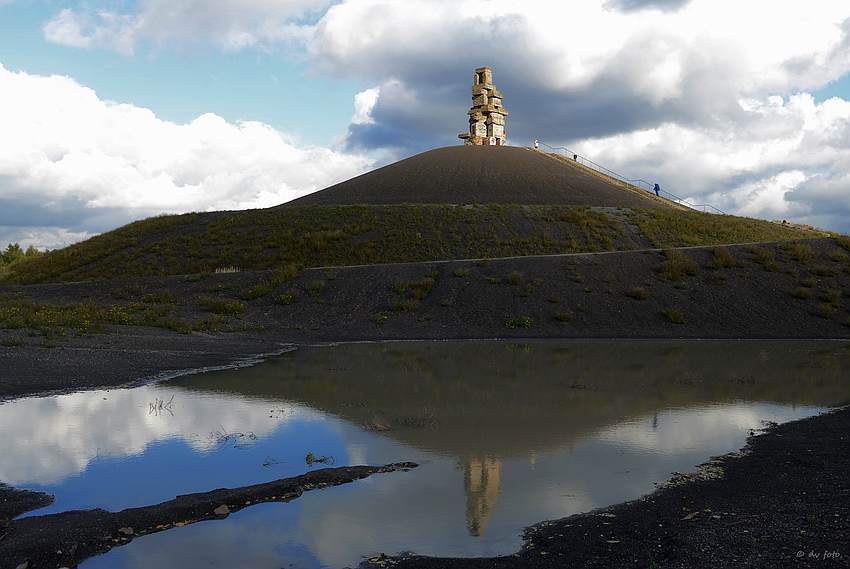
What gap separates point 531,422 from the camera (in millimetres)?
13180

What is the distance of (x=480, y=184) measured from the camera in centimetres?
7400

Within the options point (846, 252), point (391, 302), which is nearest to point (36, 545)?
point (391, 302)

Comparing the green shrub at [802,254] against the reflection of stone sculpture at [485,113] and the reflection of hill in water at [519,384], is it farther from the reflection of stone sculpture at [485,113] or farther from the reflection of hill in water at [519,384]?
the reflection of stone sculpture at [485,113]

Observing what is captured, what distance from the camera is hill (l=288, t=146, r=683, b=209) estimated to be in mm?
69438

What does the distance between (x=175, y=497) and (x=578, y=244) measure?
4718 centimetres

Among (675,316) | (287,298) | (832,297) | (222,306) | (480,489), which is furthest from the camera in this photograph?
(287,298)

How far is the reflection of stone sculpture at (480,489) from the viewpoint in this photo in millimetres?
7785

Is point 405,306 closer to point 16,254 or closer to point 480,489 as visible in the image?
point 480,489

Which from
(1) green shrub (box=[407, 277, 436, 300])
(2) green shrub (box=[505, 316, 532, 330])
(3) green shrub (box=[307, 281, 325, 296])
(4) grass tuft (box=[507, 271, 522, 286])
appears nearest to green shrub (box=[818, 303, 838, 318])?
(2) green shrub (box=[505, 316, 532, 330])

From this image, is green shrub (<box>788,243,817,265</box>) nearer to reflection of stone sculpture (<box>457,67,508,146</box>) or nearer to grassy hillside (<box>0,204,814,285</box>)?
grassy hillside (<box>0,204,814,285</box>)

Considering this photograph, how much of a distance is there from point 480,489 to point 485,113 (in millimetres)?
93996

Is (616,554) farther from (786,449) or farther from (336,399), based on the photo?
(336,399)

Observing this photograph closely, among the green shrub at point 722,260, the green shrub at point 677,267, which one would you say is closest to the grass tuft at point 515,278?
the green shrub at point 677,267

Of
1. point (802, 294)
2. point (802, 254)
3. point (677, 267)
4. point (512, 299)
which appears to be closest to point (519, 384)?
point (512, 299)
